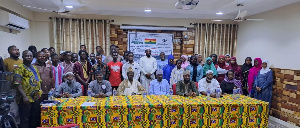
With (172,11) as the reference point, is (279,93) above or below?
below

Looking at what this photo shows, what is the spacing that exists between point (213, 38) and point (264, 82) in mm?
2448

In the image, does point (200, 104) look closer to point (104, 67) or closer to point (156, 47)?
point (104, 67)

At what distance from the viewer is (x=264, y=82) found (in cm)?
463

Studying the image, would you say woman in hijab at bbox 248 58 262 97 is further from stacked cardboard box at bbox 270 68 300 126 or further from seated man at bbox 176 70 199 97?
seated man at bbox 176 70 199 97

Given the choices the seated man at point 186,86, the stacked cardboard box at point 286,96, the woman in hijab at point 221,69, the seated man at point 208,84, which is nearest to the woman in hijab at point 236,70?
the woman in hijab at point 221,69

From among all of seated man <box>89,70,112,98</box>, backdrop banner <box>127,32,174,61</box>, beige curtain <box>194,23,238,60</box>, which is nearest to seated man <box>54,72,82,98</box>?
seated man <box>89,70,112,98</box>

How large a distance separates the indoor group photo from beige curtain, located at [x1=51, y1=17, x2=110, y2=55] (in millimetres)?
30

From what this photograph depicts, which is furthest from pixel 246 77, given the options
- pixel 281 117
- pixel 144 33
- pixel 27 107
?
pixel 27 107

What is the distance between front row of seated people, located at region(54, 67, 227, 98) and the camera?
3.14 metres

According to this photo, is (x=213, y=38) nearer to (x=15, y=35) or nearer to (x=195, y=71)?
(x=195, y=71)

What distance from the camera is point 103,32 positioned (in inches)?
237

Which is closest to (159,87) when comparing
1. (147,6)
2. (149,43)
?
(147,6)

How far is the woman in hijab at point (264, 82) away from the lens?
4613 millimetres

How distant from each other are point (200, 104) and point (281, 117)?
3242 millimetres
